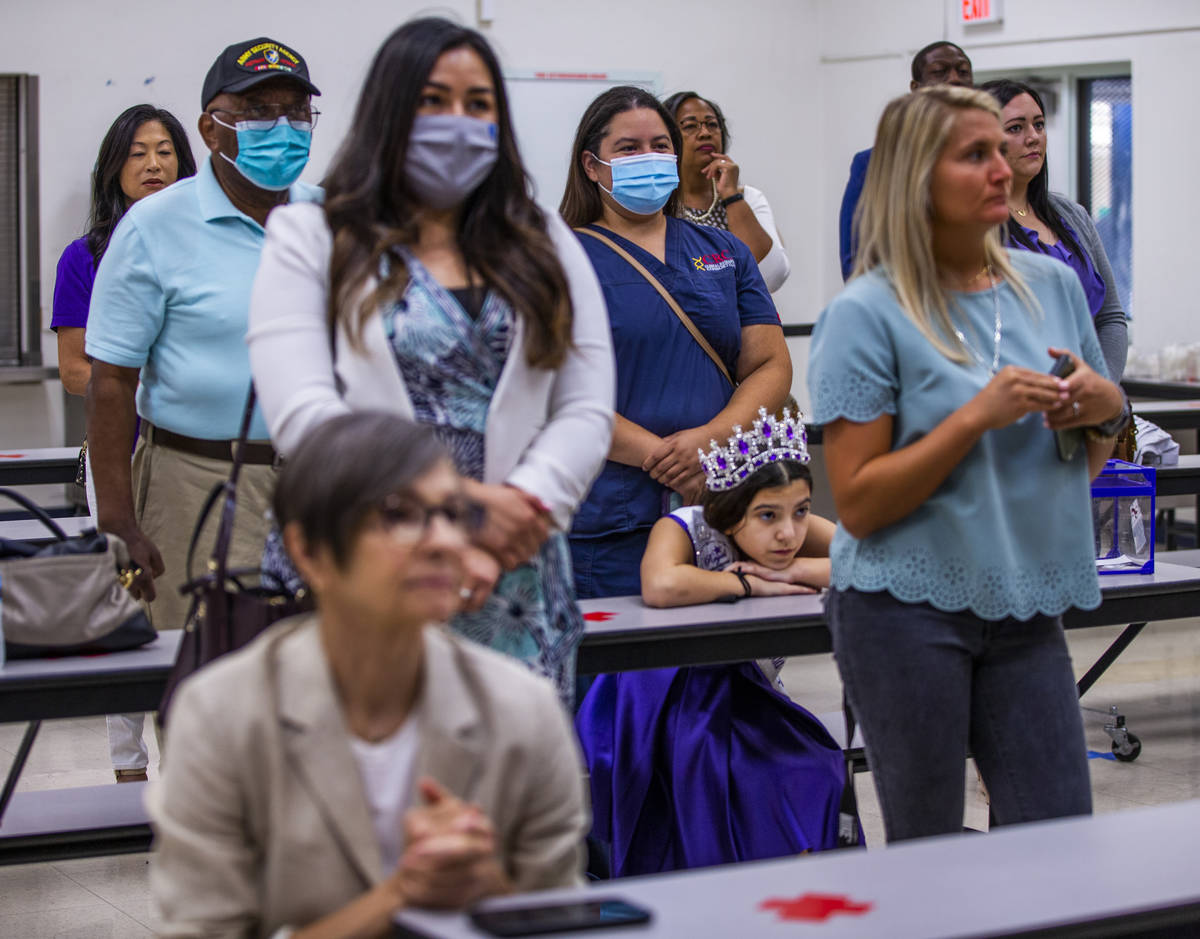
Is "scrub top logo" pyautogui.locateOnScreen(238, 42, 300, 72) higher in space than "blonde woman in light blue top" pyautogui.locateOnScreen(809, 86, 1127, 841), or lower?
higher

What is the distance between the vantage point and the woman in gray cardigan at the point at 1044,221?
3.62m

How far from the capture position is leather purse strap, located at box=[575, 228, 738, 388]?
3.23 m

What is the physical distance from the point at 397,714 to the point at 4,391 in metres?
5.95

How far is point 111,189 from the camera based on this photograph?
14.1ft

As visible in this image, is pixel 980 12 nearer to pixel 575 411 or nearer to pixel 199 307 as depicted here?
pixel 199 307

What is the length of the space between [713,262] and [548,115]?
4.64m

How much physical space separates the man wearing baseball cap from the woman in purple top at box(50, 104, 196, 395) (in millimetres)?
1331

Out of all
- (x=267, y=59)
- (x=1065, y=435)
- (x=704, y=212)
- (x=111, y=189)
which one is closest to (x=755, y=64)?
(x=704, y=212)

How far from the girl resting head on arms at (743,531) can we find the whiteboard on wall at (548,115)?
15.6 ft

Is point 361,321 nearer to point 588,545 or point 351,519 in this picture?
point 351,519

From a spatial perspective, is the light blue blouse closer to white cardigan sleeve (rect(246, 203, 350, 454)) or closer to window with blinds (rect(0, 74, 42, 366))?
white cardigan sleeve (rect(246, 203, 350, 454))

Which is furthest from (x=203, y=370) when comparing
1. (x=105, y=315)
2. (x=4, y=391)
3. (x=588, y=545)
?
(x=4, y=391)

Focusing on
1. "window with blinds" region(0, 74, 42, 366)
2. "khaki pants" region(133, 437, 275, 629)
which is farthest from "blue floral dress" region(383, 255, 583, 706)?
"window with blinds" region(0, 74, 42, 366)

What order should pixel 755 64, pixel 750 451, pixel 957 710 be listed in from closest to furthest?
pixel 957 710 < pixel 750 451 < pixel 755 64
